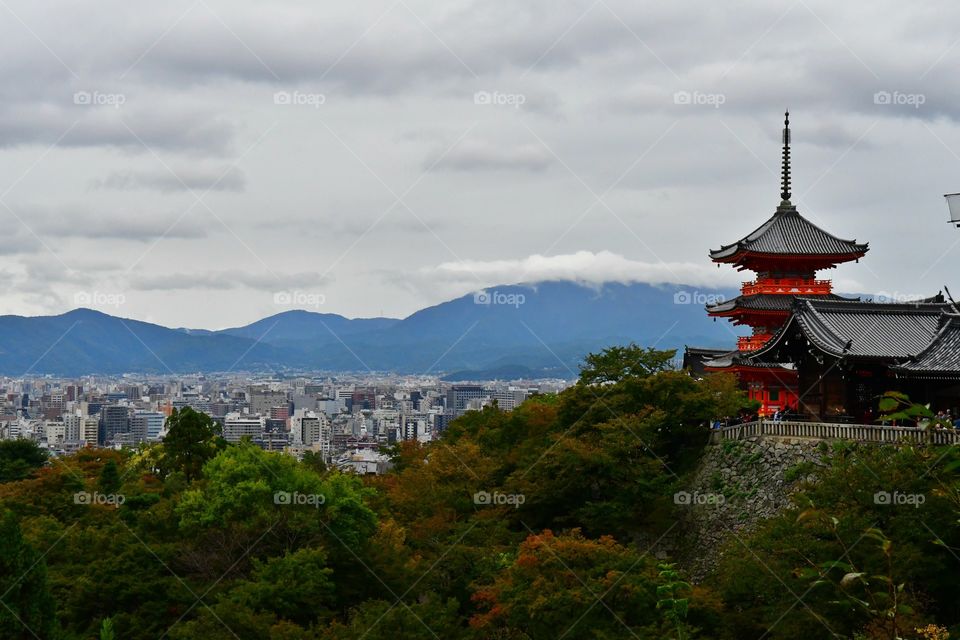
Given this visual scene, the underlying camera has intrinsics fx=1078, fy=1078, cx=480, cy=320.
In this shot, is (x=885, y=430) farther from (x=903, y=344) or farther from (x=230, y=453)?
(x=230, y=453)

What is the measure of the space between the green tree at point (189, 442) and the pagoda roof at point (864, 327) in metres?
18.4

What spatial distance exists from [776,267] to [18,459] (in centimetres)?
3566

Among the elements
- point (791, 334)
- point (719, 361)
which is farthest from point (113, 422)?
point (791, 334)

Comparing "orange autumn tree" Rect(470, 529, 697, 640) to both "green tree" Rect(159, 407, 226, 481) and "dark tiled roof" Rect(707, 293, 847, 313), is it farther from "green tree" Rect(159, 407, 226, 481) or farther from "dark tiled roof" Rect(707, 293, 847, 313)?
"green tree" Rect(159, 407, 226, 481)

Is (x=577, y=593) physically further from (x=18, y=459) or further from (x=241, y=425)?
(x=241, y=425)

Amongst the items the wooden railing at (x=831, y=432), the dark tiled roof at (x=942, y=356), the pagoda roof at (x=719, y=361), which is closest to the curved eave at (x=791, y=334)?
the dark tiled roof at (x=942, y=356)

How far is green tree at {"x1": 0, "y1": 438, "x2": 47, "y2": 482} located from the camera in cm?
4878

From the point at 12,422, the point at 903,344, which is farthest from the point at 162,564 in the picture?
the point at 12,422

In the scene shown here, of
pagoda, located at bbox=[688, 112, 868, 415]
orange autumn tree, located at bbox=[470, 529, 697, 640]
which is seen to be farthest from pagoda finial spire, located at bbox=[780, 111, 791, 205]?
orange autumn tree, located at bbox=[470, 529, 697, 640]

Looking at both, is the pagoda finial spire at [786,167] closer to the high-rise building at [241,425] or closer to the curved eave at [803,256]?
the curved eave at [803,256]

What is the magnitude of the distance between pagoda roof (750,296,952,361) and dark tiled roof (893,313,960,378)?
1.44ft

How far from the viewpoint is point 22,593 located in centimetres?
2283

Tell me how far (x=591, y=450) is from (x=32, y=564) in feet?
41.3

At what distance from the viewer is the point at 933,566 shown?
58.9ft
